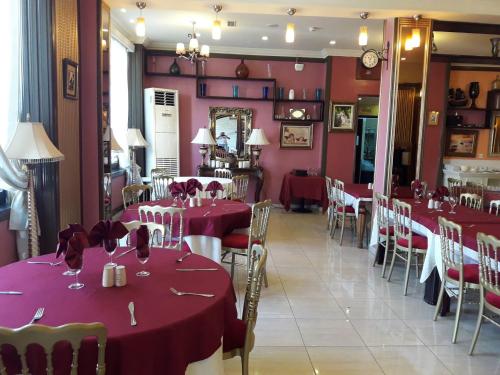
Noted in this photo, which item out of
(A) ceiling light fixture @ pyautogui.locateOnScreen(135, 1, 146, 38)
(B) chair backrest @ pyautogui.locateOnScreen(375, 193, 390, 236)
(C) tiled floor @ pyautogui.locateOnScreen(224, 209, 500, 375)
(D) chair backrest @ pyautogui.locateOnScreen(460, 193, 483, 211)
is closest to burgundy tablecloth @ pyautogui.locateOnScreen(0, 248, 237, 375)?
(C) tiled floor @ pyautogui.locateOnScreen(224, 209, 500, 375)

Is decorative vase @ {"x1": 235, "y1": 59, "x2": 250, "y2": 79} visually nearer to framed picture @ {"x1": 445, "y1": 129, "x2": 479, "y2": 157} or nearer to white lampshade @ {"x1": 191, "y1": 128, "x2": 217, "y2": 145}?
white lampshade @ {"x1": 191, "y1": 128, "x2": 217, "y2": 145}

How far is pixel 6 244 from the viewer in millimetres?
3186

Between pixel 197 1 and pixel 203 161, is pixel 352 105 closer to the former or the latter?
pixel 203 161

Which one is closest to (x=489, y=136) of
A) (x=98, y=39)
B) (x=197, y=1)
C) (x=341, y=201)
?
(x=341, y=201)

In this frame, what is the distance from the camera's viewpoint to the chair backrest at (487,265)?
272cm

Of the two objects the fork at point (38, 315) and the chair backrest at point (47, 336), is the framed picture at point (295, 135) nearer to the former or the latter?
the fork at point (38, 315)

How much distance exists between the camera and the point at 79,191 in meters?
4.21

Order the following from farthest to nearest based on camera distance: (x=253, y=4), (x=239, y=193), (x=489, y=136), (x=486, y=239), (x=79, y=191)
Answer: (x=489, y=136) → (x=239, y=193) → (x=253, y=4) → (x=79, y=191) → (x=486, y=239)

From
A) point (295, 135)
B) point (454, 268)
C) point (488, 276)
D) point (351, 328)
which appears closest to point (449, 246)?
point (454, 268)

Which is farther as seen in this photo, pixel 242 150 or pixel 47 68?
pixel 242 150

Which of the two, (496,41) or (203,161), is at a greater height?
(496,41)

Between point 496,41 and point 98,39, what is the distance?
216 inches

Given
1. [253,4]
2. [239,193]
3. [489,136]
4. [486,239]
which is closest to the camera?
[486,239]

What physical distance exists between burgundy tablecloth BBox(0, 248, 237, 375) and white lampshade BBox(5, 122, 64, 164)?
2.70ft
